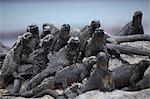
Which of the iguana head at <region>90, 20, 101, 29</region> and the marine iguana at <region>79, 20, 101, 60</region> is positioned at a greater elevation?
the iguana head at <region>90, 20, 101, 29</region>

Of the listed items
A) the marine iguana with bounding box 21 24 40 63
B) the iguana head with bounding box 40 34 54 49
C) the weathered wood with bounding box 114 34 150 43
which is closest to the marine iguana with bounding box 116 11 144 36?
the weathered wood with bounding box 114 34 150 43

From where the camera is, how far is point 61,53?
8828 millimetres

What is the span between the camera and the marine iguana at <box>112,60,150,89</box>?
766 cm

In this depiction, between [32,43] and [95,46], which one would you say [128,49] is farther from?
[32,43]

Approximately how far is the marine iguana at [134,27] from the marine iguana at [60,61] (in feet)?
8.29

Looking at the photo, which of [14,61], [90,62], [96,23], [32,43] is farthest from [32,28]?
[90,62]

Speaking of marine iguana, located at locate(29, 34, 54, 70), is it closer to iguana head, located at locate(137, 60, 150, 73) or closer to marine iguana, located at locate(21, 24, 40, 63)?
marine iguana, located at locate(21, 24, 40, 63)

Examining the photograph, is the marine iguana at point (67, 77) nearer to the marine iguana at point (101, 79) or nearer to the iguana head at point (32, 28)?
the marine iguana at point (101, 79)

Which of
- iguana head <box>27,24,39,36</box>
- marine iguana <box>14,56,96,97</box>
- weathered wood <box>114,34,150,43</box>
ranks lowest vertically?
marine iguana <box>14,56,96,97</box>

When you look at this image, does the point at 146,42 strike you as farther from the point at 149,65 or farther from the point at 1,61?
the point at 1,61

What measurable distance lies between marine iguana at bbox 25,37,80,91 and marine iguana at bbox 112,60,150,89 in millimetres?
1106

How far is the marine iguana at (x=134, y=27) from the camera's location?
10.6 meters

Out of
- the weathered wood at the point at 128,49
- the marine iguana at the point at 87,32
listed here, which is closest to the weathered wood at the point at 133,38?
the weathered wood at the point at 128,49

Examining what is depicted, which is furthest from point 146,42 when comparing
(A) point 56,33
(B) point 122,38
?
(A) point 56,33
